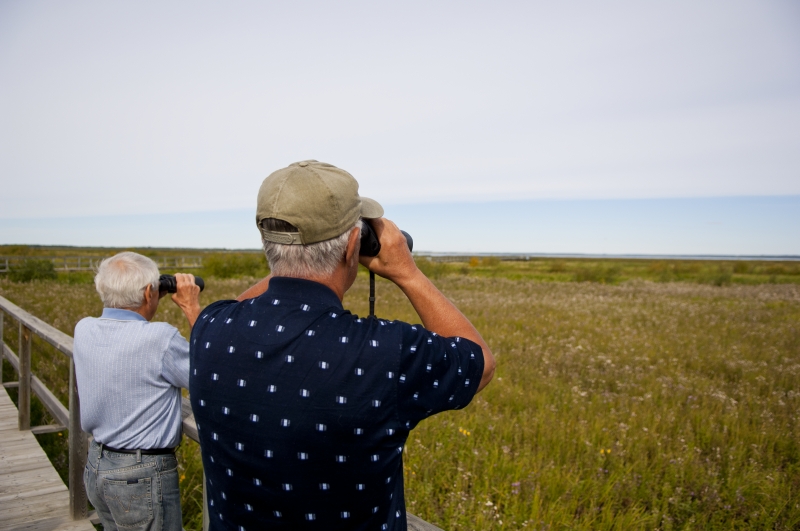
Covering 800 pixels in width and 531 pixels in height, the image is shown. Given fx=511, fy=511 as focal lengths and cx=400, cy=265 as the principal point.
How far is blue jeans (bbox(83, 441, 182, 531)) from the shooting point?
2113 millimetres

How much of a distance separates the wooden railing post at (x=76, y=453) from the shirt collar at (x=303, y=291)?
262 cm

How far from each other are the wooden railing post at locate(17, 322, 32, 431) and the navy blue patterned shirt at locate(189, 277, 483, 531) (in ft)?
14.5

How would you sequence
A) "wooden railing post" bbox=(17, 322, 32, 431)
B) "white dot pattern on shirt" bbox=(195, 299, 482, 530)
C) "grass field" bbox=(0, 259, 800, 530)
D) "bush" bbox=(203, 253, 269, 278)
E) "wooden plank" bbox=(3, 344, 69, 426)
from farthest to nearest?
"bush" bbox=(203, 253, 269, 278) → "wooden railing post" bbox=(17, 322, 32, 431) → "wooden plank" bbox=(3, 344, 69, 426) → "grass field" bbox=(0, 259, 800, 530) → "white dot pattern on shirt" bbox=(195, 299, 482, 530)

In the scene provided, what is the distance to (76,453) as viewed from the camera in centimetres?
318

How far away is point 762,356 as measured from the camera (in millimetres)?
8852

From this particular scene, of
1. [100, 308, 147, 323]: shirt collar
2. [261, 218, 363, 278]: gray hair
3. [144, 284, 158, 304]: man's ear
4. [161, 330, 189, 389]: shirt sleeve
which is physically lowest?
[161, 330, 189, 389]: shirt sleeve

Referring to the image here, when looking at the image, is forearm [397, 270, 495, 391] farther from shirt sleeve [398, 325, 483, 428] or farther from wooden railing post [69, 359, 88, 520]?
wooden railing post [69, 359, 88, 520]

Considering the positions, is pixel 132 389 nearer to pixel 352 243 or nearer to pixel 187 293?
pixel 187 293

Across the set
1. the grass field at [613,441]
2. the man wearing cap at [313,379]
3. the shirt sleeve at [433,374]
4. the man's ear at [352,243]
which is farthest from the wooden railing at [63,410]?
the shirt sleeve at [433,374]

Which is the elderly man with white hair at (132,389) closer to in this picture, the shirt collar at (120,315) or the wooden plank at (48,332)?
the shirt collar at (120,315)

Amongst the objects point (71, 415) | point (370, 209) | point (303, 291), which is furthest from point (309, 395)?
point (71, 415)

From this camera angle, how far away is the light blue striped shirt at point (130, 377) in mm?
2055

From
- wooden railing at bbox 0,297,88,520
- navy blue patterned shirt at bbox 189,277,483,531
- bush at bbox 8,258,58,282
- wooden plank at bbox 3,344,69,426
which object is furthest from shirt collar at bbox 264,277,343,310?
bush at bbox 8,258,58,282

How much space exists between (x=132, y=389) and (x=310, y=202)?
1.42m
